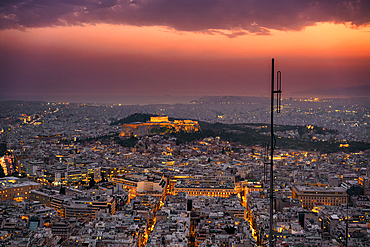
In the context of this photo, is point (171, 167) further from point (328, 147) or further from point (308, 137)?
point (308, 137)

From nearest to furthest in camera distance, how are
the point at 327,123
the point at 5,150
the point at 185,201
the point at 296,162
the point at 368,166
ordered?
the point at 185,201 < the point at 368,166 < the point at 296,162 < the point at 5,150 < the point at 327,123

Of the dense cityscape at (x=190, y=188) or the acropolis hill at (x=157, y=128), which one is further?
the acropolis hill at (x=157, y=128)

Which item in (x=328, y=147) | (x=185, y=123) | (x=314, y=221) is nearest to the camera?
(x=314, y=221)

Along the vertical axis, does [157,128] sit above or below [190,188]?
above

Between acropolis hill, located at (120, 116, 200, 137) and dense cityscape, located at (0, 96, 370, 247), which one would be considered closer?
dense cityscape, located at (0, 96, 370, 247)

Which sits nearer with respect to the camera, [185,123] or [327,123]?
[327,123]

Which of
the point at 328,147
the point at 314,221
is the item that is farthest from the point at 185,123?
the point at 314,221

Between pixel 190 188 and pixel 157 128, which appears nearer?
pixel 190 188

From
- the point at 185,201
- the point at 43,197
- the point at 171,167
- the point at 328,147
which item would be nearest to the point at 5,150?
the point at 171,167
